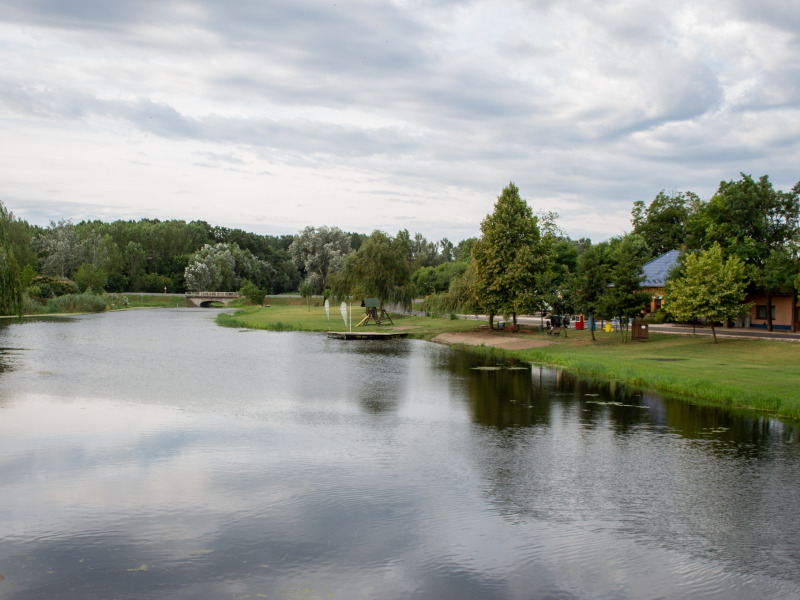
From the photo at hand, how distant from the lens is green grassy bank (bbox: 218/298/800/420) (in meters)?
25.1

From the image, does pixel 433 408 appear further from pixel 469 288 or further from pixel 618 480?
→ pixel 469 288

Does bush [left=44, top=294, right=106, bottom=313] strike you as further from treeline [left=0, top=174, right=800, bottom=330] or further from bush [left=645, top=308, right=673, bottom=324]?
bush [left=645, top=308, right=673, bottom=324]

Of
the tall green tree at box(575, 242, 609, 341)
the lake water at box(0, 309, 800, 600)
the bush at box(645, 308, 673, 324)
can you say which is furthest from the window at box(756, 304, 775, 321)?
the lake water at box(0, 309, 800, 600)

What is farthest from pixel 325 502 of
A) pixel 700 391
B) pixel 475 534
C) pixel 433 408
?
pixel 700 391

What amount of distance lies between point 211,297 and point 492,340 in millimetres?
85965

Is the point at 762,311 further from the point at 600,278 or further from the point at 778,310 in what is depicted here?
the point at 600,278

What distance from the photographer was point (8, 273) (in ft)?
73.6

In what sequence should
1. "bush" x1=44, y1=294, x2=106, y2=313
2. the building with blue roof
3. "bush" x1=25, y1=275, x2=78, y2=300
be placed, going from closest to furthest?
1. the building with blue roof
2. "bush" x1=44, y1=294, x2=106, y2=313
3. "bush" x1=25, y1=275, x2=78, y2=300

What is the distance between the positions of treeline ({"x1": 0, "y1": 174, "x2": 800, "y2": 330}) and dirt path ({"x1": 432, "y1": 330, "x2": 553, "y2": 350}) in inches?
84.5

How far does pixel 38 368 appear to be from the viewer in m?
34.7

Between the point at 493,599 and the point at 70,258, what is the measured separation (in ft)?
399

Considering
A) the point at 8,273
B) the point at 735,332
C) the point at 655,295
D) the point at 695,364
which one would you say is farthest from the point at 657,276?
the point at 8,273

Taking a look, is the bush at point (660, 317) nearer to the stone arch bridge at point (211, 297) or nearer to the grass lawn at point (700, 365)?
the grass lawn at point (700, 365)

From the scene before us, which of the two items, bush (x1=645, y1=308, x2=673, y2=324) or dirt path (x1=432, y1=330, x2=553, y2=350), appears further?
dirt path (x1=432, y1=330, x2=553, y2=350)
